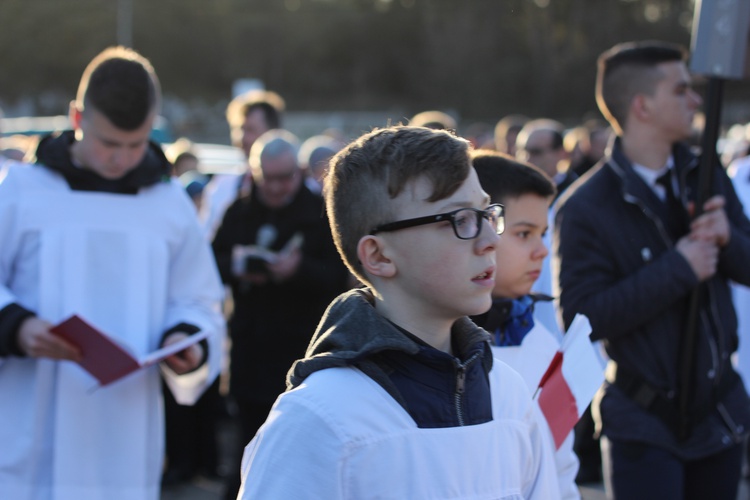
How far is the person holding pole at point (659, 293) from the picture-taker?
146 inches

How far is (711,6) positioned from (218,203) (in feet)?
13.8

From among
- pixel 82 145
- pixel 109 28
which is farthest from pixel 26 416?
pixel 109 28

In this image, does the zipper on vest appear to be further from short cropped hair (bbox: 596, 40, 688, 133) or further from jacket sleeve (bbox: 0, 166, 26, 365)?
short cropped hair (bbox: 596, 40, 688, 133)

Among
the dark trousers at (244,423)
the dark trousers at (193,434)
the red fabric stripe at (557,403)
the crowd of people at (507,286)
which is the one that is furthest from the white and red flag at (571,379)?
the dark trousers at (193,434)

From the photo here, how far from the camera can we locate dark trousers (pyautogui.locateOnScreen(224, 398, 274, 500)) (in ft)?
18.4

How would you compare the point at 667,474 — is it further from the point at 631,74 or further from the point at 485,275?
the point at 485,275

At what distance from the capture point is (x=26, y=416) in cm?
377

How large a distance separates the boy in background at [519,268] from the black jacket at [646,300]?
1.97ft

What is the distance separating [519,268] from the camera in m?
3.12

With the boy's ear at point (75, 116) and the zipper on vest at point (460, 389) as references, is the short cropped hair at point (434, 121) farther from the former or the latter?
Result: the zipper on vest at point (460, 389)

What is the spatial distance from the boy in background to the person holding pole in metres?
0.62

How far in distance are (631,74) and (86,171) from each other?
2227mm

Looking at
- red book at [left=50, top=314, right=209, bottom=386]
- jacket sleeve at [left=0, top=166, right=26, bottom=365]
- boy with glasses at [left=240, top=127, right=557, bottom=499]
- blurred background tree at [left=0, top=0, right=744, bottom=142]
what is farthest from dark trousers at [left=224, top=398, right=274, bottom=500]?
blurred background tree at [left=0, top=0, right=744, bottom=142]

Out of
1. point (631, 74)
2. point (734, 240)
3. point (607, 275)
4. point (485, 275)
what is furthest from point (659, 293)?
point (485, 275)
